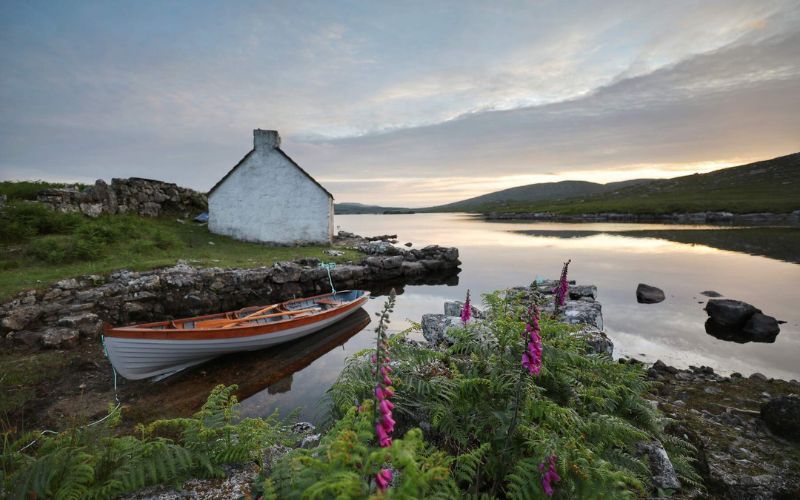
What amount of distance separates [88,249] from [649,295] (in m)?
28.2

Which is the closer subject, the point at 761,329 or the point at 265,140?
the point at 761,329

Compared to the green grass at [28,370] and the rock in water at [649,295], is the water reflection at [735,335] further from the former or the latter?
the green grass at [28,370]

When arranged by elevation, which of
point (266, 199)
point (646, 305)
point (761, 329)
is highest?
point (266, 199)

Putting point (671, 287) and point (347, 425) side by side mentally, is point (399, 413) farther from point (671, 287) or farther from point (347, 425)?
point (671, 287)

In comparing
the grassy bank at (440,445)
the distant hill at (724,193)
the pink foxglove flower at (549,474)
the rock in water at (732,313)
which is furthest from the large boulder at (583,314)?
the distant hill at (724,193)

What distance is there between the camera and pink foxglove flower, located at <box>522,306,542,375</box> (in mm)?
2877

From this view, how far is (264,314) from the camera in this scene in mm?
13188

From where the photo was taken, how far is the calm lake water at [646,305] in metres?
10.7

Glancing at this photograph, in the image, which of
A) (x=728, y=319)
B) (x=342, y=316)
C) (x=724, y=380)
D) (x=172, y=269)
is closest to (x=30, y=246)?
(x=172, y=269)

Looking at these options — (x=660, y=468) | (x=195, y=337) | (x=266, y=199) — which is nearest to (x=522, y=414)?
(x=660, y=468)

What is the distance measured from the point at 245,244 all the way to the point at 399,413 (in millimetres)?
24295

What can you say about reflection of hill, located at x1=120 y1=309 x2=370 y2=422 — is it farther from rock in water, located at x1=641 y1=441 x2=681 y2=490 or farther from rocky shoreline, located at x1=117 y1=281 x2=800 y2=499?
rock in water, located at x1=641 y1=441 x2=681 y2=490

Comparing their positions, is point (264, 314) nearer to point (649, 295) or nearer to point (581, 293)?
point (581, 293)

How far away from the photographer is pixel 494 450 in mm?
3584
